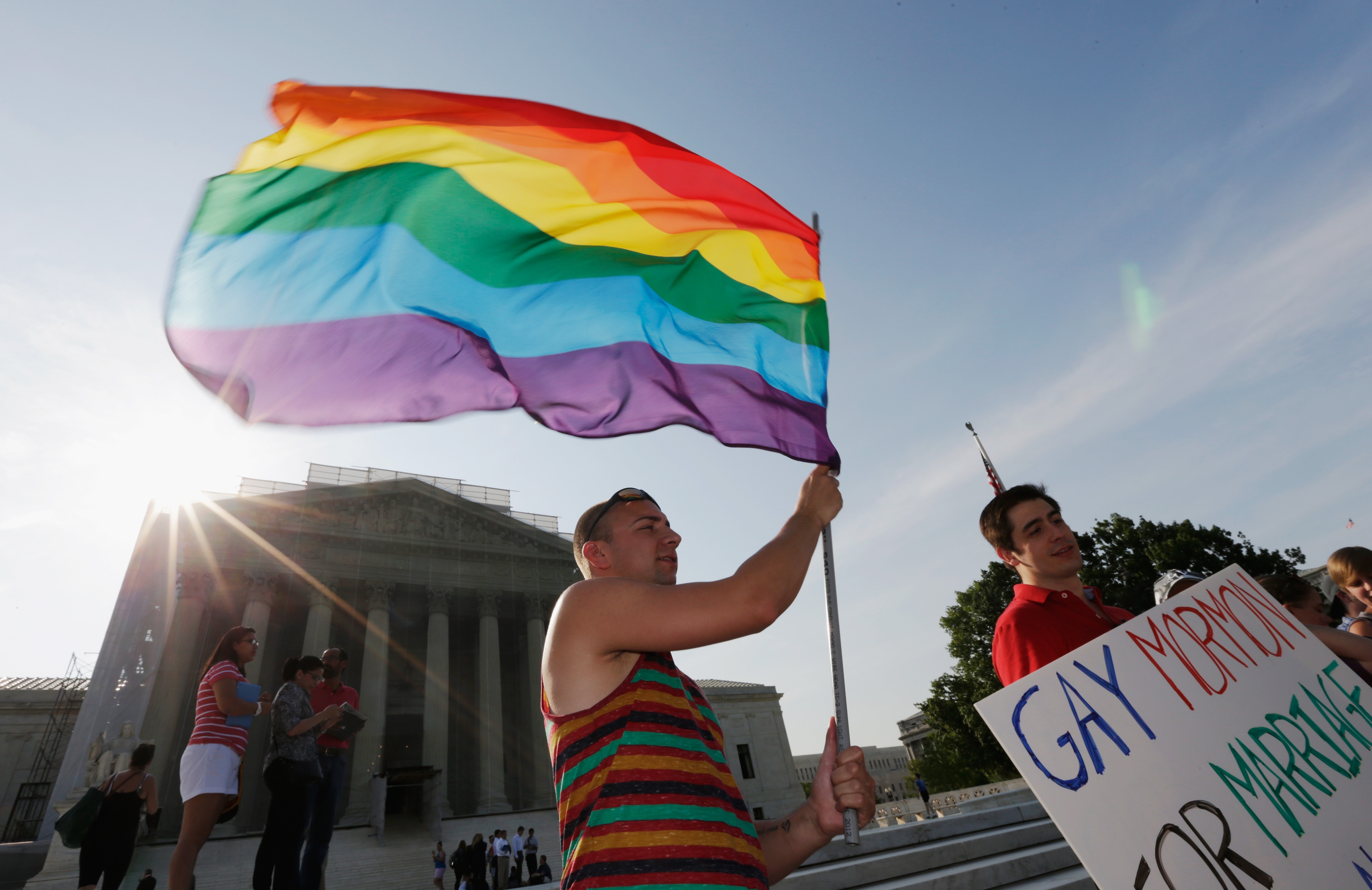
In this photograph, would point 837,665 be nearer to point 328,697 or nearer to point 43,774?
point 328,697

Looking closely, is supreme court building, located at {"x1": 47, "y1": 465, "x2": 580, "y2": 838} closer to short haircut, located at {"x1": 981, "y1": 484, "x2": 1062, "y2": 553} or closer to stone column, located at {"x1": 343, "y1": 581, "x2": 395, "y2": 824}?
stone column, located at {"x1": 343, "y1": 581, "x2": 395, "y2": 824}

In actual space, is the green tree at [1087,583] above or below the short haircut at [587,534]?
above

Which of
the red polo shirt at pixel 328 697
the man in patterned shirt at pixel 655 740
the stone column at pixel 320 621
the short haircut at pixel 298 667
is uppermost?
the stone column at pixel 320 621

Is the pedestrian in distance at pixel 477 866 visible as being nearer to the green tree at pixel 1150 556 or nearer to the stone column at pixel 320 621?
the stone column at pixel 320 621

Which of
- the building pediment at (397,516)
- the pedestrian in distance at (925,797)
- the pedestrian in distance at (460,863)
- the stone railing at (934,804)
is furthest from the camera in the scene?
the building pediment at (397,516)

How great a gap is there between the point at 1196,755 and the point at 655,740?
1.56 metres

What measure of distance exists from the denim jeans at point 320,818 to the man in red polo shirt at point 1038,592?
15.7ft

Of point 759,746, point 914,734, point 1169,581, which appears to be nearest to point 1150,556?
point 759,746

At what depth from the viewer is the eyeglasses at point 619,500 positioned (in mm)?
2322

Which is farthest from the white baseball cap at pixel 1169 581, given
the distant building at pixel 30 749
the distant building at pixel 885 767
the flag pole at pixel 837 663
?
the distant building at pixel 885 767

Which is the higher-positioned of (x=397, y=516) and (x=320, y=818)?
(x=397, y=516)

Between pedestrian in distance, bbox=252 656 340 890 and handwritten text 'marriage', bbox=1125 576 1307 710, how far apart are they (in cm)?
521

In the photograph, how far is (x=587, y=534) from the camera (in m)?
2.31

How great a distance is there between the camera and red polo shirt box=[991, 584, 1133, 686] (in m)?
2.91
